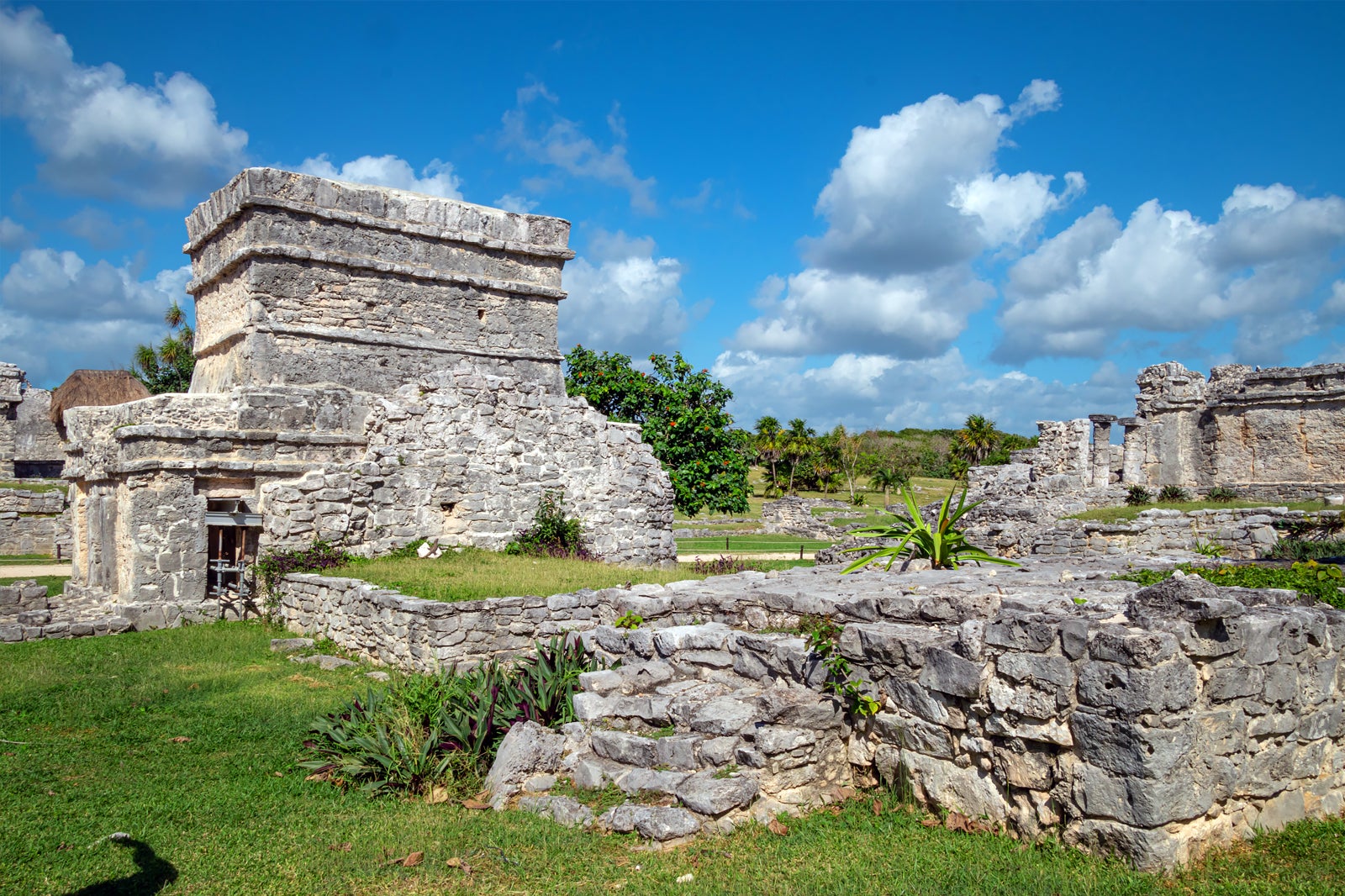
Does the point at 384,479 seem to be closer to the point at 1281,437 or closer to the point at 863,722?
the point at 863,722

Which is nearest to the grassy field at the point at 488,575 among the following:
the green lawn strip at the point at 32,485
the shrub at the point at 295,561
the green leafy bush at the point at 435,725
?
the shrub at the point at 295,561

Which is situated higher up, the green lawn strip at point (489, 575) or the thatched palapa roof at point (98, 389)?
the thatched palapa roof at point (98, 389)

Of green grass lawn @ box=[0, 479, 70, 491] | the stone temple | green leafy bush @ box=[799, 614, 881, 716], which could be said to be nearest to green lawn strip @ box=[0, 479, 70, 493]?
green grass lawn @ box=[0, 479, 70, 491]

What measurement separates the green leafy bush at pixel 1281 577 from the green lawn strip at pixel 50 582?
17.0 metres

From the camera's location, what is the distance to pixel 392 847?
18.9 ft

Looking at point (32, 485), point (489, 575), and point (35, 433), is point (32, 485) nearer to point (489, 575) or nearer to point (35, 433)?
point (35, 433)

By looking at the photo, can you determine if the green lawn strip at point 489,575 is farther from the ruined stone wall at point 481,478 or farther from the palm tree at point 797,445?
the palm tree at point 797,445

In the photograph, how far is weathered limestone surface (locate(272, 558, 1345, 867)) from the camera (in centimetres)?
483

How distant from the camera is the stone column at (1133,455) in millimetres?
28312

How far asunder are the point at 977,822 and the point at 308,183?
1612 cm

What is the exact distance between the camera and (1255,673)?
5.12m

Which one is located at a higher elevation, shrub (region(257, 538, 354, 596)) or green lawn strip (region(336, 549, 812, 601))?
shrub (region(257, 538, 354, 596))

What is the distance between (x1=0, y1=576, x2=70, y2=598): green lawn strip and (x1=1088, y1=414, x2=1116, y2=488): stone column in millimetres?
26967

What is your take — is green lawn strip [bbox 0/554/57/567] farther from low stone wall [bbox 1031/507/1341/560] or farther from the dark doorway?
low stone wall [bbox 1031/507/1341/560]
